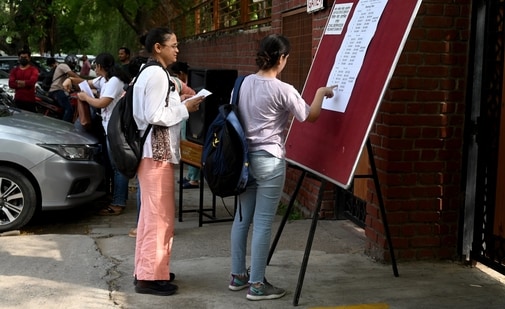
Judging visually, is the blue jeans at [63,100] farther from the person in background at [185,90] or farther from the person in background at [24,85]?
the person in background at [185,90]

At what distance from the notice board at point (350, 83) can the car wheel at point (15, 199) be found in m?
3.14

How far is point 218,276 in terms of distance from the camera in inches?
199

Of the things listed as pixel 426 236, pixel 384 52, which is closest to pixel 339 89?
pixel 384 52

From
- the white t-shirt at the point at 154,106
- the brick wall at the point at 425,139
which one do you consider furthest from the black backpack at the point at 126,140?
the brick wall at the point at 425,139

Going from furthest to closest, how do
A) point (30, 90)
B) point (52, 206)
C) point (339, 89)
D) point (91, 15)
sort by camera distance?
point (91, 15) < point (30, 90) < point (52, 206) < point (339, 89)

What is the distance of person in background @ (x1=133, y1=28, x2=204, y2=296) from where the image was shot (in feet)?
14.6

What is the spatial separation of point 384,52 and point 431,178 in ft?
5.21

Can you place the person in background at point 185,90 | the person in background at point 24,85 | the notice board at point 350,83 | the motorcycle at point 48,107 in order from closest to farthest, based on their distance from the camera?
the notice board at point 350,83, the person in background at point 185,90, the person in background at point 24,85, the motorcycle at point 48,107

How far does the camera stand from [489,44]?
486 cm

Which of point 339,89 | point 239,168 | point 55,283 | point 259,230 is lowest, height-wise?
point 55,283

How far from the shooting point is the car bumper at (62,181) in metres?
6.82

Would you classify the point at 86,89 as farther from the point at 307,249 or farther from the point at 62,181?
the point at 307,249

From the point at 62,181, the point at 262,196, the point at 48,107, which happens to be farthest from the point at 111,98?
the point at 48,107

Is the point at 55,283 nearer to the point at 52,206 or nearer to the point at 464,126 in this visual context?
the point at 52,206
